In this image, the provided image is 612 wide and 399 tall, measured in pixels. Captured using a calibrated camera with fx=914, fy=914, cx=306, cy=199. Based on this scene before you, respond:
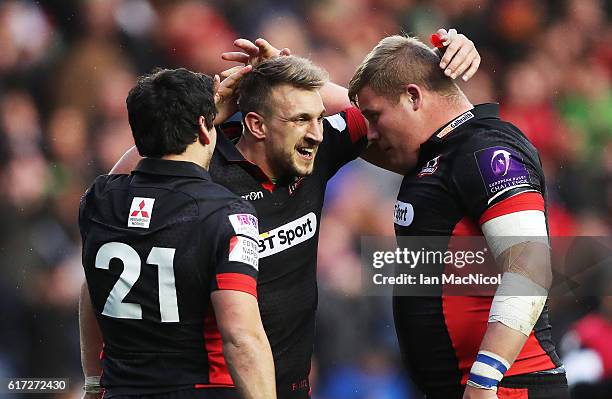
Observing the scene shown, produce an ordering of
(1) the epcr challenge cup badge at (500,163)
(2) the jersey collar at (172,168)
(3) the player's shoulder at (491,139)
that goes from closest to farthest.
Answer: (2) the jersey collar at (172,168) → (1) the epcr challenge cup badge at (500,163) → (3) the player's shoulder at (491,139)

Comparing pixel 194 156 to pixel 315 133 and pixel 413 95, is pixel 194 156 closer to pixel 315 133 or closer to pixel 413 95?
pixel 315 133

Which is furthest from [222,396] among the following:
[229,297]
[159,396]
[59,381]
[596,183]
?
[596,183]

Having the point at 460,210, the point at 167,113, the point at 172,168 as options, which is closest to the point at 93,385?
the point at 172,168

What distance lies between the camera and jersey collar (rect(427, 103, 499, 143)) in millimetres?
3768

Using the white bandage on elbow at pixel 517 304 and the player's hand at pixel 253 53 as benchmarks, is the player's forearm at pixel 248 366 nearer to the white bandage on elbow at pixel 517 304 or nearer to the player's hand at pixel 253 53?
the white bandage on elbow at pixel 517 304

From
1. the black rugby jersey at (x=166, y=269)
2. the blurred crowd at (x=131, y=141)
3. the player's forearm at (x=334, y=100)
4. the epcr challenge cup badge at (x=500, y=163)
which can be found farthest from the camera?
the blurred crowd at (x=131, y=141)

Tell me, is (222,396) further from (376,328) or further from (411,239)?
(376,328)

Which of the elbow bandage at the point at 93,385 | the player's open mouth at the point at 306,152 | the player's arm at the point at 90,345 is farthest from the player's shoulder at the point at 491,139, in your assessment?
the elbow bandage at the point at 93,385

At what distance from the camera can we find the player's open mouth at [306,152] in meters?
3.88

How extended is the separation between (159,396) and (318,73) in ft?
5.07

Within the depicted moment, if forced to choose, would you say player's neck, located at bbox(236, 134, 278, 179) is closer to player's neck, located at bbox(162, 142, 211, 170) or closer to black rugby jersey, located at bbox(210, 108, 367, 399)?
black rugby jersey, located at bbox(210, 108, 367, 399)

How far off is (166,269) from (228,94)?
3.83ft

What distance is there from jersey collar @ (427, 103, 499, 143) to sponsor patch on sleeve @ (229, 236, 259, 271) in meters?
1.09

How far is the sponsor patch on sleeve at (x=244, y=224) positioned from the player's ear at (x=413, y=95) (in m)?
1.09
